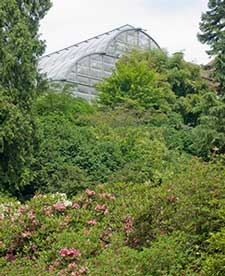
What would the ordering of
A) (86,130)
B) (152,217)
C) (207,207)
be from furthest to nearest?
(86,130), (152,217), (207,207)

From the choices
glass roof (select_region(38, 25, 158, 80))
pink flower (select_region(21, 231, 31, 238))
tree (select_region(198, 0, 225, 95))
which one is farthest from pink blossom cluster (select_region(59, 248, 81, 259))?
glass roof (select_region(38, 25, 158, 80))

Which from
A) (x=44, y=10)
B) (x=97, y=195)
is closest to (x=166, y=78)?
(x=44, y=10)

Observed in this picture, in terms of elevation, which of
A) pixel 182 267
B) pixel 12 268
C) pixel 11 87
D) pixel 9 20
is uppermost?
pixel 9 20

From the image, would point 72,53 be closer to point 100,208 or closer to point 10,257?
point 100,208

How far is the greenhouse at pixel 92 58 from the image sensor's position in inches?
1053

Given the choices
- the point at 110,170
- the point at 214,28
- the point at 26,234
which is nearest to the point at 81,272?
the point at 26,234

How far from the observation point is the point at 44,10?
48.3ft

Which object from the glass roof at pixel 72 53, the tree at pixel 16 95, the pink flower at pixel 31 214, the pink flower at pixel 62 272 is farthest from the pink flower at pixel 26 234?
the glass roof at pixel 72 53

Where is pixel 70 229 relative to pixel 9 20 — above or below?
below

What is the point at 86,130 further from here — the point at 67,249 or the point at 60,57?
the point at 60,57


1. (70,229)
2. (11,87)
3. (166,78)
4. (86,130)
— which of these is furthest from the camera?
(166,78)

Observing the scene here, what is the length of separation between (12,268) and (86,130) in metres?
9.86

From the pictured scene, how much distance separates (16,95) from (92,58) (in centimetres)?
1440

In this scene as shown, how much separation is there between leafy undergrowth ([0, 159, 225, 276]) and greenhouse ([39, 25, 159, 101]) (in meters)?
17.0
